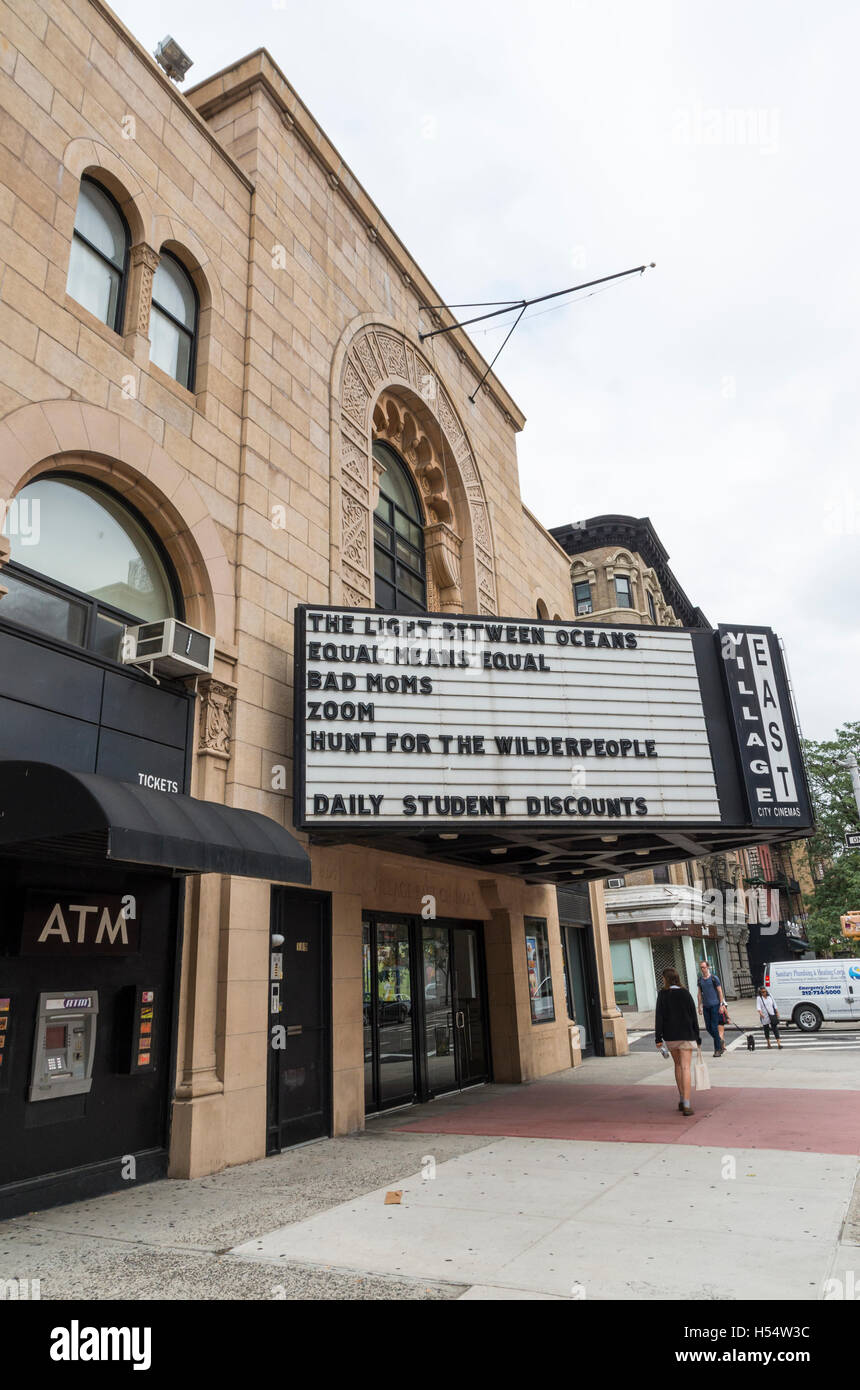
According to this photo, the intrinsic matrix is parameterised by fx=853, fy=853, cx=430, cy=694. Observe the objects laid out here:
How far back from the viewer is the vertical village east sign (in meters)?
10.8

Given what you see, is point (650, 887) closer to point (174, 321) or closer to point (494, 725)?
point (494, 725)

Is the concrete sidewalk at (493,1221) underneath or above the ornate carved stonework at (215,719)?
underneath

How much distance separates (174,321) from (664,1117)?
40.1 feet

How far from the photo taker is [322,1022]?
11023mm

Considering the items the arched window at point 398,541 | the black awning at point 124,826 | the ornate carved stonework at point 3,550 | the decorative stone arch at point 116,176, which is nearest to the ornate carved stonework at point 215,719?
the black awning at point 124,826

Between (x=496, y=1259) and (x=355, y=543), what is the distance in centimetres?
1041

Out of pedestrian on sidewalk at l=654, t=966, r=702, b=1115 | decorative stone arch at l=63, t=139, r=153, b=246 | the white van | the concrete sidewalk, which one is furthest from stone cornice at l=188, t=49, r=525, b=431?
the white van

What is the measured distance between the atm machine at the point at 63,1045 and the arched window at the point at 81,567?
10.9 feet

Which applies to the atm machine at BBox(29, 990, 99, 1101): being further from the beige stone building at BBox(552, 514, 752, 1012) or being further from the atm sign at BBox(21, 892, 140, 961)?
the beige stone building at BBox(552, 514, 752, 1012)

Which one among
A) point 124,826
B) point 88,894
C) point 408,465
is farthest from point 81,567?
point 408,465

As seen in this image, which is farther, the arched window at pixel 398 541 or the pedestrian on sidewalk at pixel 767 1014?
the pedestrian on sidewalk at pixel 767 1014

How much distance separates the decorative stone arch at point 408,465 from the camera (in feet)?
45.0

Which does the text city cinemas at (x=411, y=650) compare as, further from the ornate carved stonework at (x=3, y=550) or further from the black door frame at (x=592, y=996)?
the black door frame at (x=592, y=996)

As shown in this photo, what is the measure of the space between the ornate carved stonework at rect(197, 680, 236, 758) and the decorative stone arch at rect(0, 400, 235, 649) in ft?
1.84
